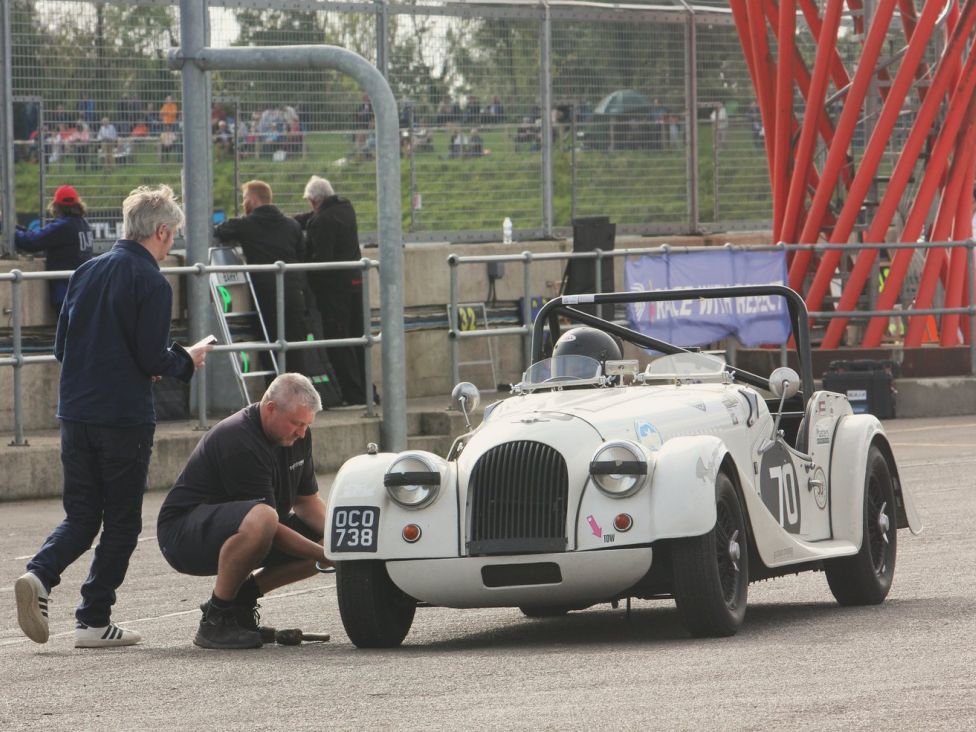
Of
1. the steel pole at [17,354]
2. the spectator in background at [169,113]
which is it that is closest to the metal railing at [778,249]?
the spectator in background at [169,113]

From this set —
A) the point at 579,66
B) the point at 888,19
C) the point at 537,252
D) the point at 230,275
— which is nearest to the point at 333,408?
the point at 230,275

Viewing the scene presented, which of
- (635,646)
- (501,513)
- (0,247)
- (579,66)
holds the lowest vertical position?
(635,646)

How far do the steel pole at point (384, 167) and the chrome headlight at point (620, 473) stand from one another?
769 cm

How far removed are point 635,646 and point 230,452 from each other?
2.02 m

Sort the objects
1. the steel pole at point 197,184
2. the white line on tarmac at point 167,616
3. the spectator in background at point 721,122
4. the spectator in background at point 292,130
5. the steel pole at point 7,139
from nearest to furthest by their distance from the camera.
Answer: the white line on tarmac at point 167,616 < the steel pole at point 197,184 < the steel pole at point 7,139 < the spectator in background at point 292,130 < the spectator in background at point 721,122

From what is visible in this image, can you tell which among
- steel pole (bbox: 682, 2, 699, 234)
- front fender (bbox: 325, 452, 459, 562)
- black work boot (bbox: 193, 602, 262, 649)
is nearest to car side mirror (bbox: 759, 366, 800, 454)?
front fender (bbox: 325, 452, 459, 562)

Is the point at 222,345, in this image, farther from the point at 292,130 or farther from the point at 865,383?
the point at 865,383

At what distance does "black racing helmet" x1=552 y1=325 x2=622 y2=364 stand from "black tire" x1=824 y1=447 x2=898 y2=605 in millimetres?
1385

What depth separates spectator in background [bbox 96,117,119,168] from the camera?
18109 millimetres

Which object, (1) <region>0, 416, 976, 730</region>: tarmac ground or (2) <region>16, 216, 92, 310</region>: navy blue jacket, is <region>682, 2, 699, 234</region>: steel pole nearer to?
(2) <region>16, 216, 92, 310</region>: navy blue jacket

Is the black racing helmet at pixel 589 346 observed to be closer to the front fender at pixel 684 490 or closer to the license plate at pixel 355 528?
the front fender at pixel 684 490

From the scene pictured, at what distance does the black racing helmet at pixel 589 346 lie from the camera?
32.9 ft

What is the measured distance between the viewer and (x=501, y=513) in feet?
28.0

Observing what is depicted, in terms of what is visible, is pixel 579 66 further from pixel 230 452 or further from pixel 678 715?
pixel 678 715
